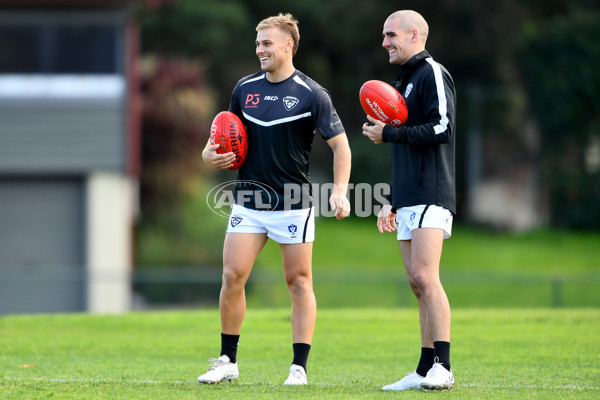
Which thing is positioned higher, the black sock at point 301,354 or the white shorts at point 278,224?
the white shorts at point 278,224

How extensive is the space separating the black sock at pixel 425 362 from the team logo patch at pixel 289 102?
1.84 m

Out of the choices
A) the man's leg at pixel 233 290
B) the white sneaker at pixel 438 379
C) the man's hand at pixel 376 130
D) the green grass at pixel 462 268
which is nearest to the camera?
the white sneaker at pixel 438 379

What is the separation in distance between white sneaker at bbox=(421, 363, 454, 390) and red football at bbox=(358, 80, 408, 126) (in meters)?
1.60

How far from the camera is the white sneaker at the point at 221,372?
6.36 meters

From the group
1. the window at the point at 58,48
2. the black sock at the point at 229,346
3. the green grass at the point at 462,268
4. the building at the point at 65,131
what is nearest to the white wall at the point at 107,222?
the building at the point at 65,131

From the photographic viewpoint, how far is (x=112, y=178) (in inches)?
755

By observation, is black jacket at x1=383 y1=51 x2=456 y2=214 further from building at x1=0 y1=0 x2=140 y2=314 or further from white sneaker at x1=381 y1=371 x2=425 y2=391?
building at x1=0 y1=0 x2=140 y2=314

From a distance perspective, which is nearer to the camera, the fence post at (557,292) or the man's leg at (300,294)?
the man's leg at (300,294)

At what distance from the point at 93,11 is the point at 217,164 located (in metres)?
13.2

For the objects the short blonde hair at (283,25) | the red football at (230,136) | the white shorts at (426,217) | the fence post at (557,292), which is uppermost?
the short blonde hair at (283,25)

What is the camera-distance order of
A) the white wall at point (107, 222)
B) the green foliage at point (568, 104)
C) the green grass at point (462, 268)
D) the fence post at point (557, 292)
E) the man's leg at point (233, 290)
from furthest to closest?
the green foliage at point (568, 104), the green grass at point (462, 268), the white wall at point (107, 222), the fence post at point (557, 292), the man's leg at point (233, 290)

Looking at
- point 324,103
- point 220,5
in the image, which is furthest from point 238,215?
point 220,5

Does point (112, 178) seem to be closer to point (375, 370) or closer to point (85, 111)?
point (85, 111)

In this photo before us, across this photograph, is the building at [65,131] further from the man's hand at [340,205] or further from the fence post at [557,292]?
the man's hand at [340,205]
